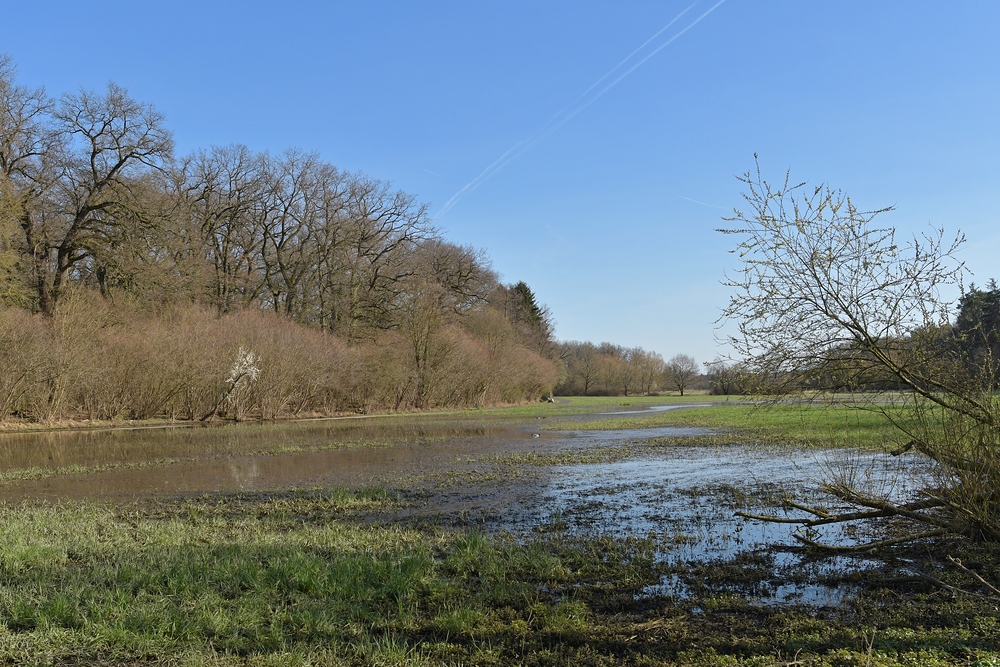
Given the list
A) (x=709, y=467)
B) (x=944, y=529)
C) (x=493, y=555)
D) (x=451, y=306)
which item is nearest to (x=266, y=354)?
(x=451, y=306)

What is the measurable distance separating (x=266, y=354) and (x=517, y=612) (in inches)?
1296

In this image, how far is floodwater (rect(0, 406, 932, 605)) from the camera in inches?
340

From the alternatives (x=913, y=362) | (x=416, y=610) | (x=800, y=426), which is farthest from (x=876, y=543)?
(x=800, y=426)

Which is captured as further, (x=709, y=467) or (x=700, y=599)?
(x=709, y=467)

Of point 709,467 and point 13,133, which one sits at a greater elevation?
point 13,133

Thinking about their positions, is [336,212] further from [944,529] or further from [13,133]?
[944,529]

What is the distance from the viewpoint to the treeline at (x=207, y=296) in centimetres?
3033

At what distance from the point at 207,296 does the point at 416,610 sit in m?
41.5

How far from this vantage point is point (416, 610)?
5559 millimetres

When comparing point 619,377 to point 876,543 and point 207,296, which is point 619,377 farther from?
point 876,543

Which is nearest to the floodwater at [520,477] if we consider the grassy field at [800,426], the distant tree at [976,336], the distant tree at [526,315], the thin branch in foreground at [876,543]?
the thin branch in foreground at [876,543]

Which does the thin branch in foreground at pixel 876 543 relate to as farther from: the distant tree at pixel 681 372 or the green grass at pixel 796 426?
the distant tree at pixel 681 372

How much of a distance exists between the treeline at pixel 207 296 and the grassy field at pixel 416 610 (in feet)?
84.1

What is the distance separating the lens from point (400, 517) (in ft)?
33.6
